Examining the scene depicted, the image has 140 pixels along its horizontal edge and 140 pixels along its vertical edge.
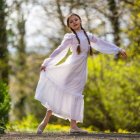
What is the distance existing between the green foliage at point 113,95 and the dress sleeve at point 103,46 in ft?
36.0

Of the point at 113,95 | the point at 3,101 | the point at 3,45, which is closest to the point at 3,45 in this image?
the point at 3,45

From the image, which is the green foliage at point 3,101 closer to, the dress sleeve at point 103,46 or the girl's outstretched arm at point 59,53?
the girl's outstretched arm at point 59,53

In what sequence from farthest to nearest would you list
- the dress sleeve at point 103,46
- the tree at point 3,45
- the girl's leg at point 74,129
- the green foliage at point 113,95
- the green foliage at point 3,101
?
the green foliage at point 113,95 → the tree at point 3,45 → the green foliage at point 3,101 → the dress sleeve at point 103,46 → the girl's leg at point 74,129

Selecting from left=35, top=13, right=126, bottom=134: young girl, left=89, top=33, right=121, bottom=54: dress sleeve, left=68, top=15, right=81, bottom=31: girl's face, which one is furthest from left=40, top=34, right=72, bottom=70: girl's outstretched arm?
left=89, top=33, right=121, bottom=54: dress sleeve

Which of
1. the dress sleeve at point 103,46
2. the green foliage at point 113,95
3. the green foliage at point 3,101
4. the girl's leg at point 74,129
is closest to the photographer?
the girl's leg at point 74,129

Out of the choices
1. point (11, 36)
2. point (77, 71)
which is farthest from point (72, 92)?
point (11, 36)

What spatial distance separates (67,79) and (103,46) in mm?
862

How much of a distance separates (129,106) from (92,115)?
1.90 meters

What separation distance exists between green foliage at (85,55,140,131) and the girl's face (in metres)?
11.3

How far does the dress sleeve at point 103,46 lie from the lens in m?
11.2

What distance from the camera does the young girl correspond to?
1102 cm

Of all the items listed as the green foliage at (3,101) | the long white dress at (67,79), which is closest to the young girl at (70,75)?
the long white dress at (67,79)

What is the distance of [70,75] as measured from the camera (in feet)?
36.3

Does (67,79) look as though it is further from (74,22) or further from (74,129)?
(74,22)
